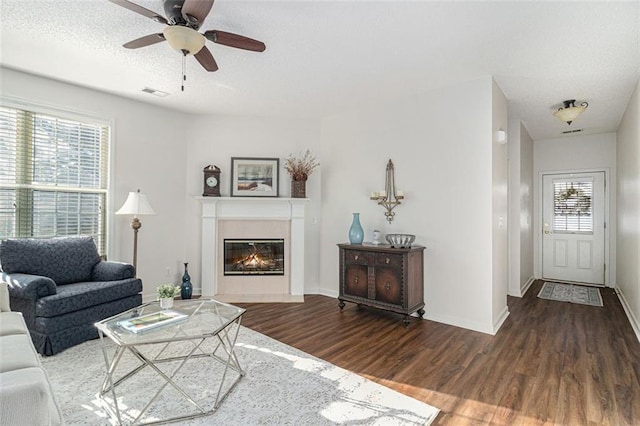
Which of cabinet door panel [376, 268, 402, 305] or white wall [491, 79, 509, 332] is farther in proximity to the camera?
cabinet door panel [376, 268, 402, 305]

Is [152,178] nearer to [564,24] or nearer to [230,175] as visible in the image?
[230,175]

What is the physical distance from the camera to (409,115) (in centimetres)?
407

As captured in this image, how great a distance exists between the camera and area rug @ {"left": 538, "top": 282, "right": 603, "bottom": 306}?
15.4 ft

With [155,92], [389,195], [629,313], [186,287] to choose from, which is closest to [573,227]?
[629,313]

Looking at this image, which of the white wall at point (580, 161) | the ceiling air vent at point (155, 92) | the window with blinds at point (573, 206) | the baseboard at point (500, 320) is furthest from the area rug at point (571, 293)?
the ceiling air vent at point (155, 92)

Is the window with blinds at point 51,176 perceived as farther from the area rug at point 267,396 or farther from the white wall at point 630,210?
the white wall at point 630,210

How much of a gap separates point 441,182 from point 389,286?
1358mm

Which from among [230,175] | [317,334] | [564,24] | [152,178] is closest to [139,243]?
[152,178]

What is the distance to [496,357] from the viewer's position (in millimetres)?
2828

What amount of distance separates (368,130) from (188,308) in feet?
10.5

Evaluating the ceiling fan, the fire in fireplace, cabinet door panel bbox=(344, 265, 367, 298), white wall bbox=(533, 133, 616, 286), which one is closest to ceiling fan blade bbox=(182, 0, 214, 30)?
the ceiling fan

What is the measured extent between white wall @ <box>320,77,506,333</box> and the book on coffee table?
2.80 metres

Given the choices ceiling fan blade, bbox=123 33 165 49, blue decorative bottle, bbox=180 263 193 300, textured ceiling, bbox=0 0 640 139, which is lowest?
blue decorative bottle, bbox=180 263 193 300

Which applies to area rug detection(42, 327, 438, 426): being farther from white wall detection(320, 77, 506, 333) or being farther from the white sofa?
white wall detection(320, 77, 506, 333)
